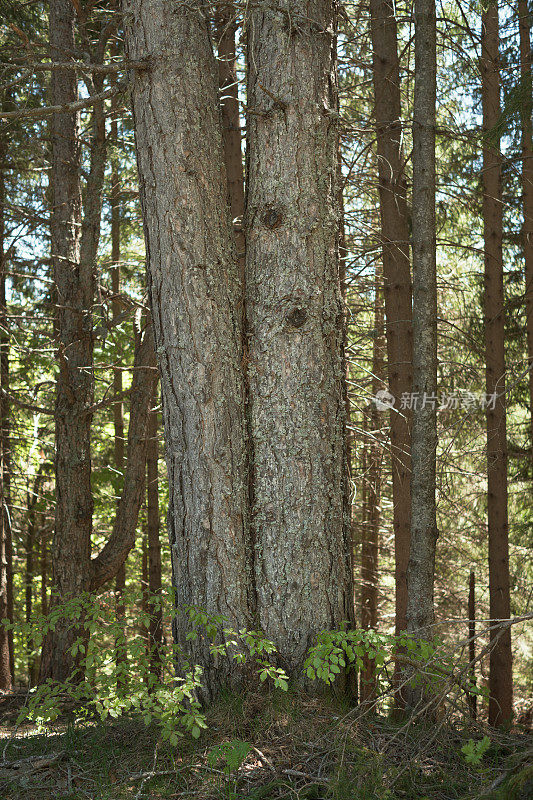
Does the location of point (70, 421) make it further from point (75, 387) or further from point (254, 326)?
point (254, 326)

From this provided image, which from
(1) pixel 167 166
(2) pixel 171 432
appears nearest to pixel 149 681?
(2) pixel 171 432

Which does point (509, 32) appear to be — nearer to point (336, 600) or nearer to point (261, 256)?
point (261, 256)

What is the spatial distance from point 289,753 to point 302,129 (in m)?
3.52

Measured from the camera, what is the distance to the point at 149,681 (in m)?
3.50

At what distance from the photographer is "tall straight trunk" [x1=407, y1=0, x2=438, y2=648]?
4355 mm

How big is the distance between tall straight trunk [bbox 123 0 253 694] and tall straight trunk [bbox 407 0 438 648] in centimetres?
117

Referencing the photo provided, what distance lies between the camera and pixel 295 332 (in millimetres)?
4039

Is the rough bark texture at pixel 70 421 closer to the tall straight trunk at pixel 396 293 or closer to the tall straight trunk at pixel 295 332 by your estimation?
the tall straight trunk at pixel 396 293

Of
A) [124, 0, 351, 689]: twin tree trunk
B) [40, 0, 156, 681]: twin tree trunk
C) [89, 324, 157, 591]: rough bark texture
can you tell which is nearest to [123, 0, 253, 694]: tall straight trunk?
[124, 0, 351, 689]: twin tree trunk

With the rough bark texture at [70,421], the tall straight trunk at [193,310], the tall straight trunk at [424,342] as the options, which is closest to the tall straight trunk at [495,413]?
the tall straight trunk at [424,342]

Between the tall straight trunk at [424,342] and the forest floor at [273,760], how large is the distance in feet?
2.72

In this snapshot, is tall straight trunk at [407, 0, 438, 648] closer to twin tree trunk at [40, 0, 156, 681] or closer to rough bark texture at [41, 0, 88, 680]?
twin tree trunk at [40, 0, 156, 681]

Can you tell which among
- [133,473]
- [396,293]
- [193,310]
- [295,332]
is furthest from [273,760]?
[396,293]

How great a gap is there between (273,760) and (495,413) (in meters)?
5.81
